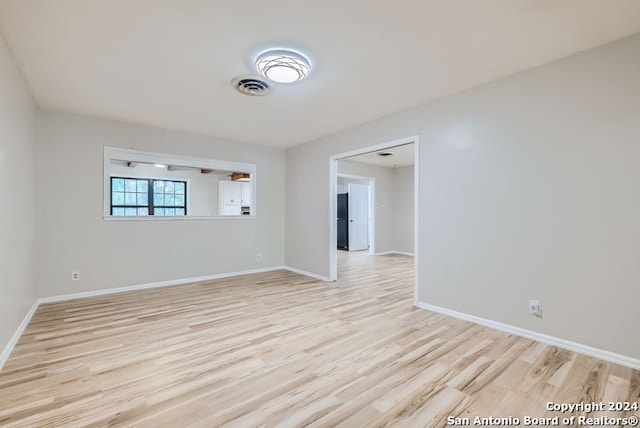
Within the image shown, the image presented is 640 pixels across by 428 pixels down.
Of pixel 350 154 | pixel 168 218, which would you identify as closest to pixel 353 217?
pixel 350 154

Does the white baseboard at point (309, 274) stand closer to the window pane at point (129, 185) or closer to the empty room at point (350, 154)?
the empty room at point (350, 154)

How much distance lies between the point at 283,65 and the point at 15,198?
2598 mm

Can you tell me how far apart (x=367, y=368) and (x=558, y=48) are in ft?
9.31

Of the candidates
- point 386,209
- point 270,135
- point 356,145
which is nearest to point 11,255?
point 270,135

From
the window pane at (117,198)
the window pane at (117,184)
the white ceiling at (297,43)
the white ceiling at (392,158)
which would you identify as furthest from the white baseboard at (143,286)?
the white ceiling at (392,158)

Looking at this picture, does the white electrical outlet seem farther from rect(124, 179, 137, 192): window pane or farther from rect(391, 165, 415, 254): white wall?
rect(391, 165, 415, 254): white wall

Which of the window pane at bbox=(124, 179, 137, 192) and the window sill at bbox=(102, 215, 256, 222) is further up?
the window pane at bbox=(124, 179, 137, 192)

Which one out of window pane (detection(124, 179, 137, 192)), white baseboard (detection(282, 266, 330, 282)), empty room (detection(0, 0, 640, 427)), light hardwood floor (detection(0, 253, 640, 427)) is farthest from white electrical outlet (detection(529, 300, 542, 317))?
window pane (detection(124, 179, 137, 192))

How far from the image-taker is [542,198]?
2518 millimetres

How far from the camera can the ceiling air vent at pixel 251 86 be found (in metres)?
2.82

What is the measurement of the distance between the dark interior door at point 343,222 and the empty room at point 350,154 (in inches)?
174

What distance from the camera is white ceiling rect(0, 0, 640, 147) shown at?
6.10 feet

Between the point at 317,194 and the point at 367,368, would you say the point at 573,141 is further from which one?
the point at 317,194

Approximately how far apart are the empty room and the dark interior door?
4432 millimetres
